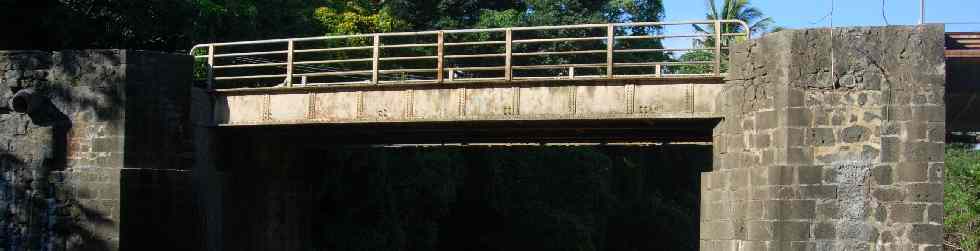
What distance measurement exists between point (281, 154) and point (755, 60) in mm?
11859

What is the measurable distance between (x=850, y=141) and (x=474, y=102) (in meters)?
6.71

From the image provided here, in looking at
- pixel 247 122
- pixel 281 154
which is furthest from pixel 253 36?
pixel 247 122

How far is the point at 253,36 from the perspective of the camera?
3462 centimetres

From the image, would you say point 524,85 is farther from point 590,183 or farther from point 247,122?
point 590,183

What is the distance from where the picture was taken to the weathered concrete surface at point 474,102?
22.1 meters

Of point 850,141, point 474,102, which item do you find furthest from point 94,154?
point 850,141

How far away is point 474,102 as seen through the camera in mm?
23453

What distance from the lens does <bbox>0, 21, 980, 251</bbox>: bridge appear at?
63.6 feet

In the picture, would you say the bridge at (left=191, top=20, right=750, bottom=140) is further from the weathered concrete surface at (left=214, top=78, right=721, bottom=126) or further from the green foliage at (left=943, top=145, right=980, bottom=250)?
the green foliage at (left=943, top=145, right=980, bottom=250)

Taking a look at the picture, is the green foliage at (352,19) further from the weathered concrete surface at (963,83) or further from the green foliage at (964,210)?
the weathered concrete surface at (963,83)

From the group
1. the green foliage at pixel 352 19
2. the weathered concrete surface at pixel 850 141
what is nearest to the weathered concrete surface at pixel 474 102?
the weathered concrete surface at pixel 850 141

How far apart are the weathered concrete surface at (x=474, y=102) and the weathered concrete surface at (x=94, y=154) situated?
5.12 ft

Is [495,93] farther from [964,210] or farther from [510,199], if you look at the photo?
[510,199]

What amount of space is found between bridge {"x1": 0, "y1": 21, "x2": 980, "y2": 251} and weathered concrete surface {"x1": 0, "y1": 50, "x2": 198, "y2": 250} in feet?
0.12
